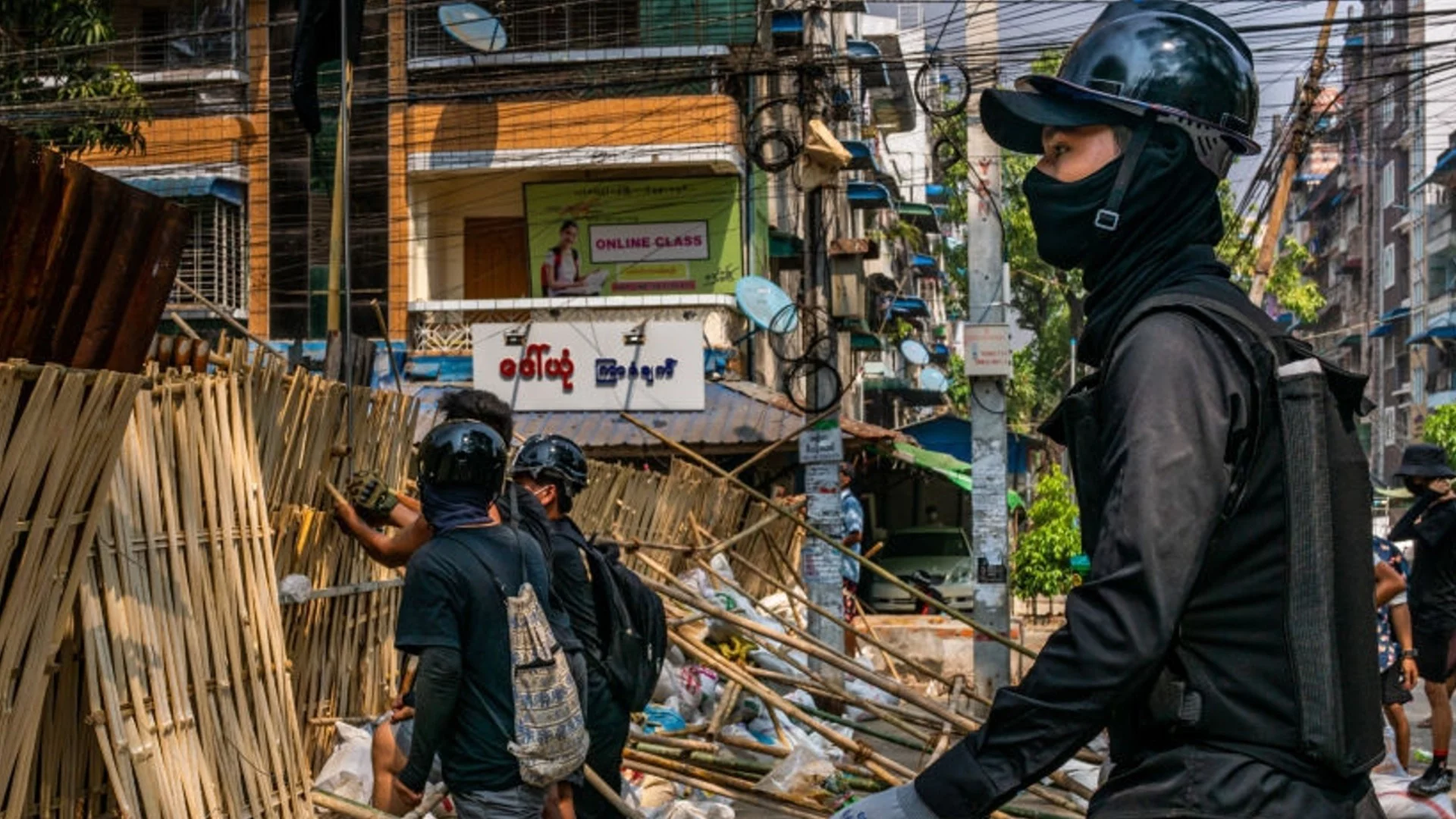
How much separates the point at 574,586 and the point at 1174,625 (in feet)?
14.2

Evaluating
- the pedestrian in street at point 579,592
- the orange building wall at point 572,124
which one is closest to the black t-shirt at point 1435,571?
the pedestrian in street at point 579,592

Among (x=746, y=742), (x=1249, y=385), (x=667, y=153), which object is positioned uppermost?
(x=667, y=153)

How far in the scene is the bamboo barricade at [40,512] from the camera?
5.06m

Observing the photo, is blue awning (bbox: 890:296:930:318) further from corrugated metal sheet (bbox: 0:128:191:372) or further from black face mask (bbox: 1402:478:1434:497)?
corrugated metal sheet (bbox: 0:128:191:372)

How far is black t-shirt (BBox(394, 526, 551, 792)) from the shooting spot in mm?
5477

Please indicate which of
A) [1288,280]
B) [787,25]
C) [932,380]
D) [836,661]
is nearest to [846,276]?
[787,25]

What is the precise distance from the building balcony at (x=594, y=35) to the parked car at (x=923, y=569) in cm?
726

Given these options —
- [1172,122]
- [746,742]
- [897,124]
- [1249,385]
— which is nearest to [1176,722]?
[1249,385]

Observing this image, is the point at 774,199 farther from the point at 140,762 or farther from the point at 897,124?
the point at 140,762

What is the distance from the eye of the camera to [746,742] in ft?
31.7

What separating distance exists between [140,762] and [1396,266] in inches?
2702

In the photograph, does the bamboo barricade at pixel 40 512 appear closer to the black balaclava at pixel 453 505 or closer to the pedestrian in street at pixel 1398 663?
the black balaclava at pixel 453 505

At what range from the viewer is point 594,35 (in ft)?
→ 86.4

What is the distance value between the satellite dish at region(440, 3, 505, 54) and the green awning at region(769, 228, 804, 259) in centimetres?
624
